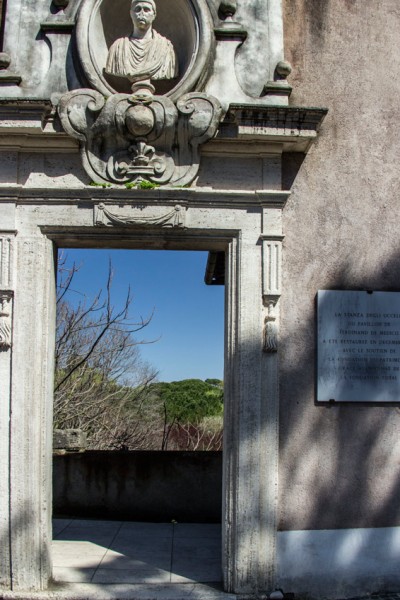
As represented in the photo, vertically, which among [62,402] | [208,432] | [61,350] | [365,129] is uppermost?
[365,129]

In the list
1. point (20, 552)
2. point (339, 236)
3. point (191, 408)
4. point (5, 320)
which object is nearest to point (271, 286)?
point (339, 236)

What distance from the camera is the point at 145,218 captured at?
465cm

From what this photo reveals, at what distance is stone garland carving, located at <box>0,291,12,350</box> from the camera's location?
14.8 feet

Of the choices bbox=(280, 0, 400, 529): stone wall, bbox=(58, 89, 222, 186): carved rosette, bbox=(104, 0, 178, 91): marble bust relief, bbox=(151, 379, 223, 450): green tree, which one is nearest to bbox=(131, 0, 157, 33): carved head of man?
bbox=(104, 0, 178, 91): marble bust relief

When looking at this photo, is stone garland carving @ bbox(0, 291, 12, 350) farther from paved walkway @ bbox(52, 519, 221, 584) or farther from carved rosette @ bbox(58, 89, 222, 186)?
paved walkway @ bbox(52, 519, 221, 584)

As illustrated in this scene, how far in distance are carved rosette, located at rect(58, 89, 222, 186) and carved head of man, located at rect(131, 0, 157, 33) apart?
618 mm

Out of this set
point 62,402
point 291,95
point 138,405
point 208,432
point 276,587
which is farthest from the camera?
point 208,432

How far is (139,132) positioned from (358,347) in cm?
225

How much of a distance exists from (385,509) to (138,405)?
24.8 ft

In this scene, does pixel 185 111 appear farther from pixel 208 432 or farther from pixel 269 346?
pixel 208 432

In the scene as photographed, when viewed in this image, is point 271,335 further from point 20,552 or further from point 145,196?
point 20,552

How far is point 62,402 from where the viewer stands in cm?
926

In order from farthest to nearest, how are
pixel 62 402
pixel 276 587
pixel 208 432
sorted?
pixel 208 432, pixel 62 402, pixel 276 587

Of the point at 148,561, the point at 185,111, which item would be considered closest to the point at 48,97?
the point at 185,111
